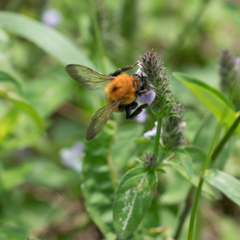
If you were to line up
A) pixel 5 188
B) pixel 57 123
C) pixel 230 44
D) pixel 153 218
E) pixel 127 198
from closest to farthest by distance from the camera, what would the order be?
pixel 127 198, pixel 153 218, pixel 5 188, pixel 57 123, pixel 230 44

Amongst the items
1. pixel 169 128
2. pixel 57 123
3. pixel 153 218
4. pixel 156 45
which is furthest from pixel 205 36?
pixel 169 128

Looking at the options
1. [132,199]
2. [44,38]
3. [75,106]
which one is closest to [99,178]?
[132,199]

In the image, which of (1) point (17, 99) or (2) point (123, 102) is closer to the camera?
(2) point (123, 102)

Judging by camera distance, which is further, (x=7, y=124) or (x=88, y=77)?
(x=7, y=124)

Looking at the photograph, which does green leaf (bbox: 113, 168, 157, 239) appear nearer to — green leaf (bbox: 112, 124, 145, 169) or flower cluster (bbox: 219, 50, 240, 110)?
green leaf (bbox: 112, 124, 145, 169)

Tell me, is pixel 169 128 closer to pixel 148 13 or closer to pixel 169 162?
pixel 169 162

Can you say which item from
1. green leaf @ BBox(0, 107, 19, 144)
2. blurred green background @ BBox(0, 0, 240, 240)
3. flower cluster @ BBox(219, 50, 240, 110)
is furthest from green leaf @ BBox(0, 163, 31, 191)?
flower cluster @ BBox(219, 50, 240, 110)

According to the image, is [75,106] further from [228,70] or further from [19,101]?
[228,70]
